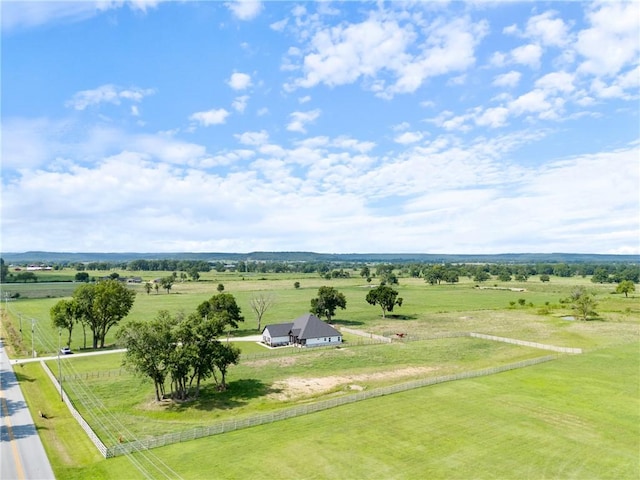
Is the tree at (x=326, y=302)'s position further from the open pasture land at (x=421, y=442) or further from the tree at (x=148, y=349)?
the tree at (x=148, y=349)

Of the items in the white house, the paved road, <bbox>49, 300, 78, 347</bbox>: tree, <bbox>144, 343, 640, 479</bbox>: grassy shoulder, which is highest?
<bbox>49, 300, 78, 347</bbox>: tree

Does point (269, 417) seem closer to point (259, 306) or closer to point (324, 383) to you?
point (324, 383)

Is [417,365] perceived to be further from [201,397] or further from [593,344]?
[593,344]

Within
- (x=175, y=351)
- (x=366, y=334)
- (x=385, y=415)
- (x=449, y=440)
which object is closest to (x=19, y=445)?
(x=175, y=351)

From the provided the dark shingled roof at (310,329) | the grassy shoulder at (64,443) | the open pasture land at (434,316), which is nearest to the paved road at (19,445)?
the grassy shoulder at (64,443)

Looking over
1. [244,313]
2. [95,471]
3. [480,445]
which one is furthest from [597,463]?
[244,313]

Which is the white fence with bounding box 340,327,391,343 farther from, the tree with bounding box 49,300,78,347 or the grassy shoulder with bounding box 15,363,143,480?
the grassy shoulder with bounding box 15,363,143,480

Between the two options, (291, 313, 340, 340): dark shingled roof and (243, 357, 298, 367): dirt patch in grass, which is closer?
(243, 357, 298, 367): dirt patch in grass

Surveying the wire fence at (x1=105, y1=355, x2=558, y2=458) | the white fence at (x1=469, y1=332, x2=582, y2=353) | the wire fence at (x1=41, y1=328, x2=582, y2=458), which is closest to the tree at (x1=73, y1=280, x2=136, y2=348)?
the wire fence at (x1=41, y1=328, x2=582, y2=458)
